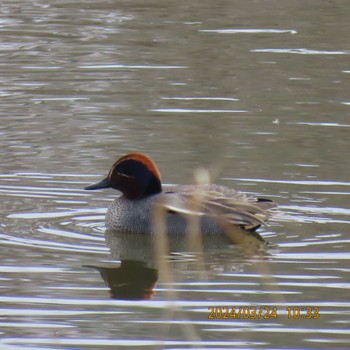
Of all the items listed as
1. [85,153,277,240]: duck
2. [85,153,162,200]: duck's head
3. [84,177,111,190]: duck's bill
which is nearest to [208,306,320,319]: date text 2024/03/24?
[85,153,277,240]: duck

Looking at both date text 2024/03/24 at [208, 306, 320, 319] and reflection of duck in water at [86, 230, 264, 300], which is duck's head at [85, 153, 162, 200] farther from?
date text 2024/03/24 at [208, 306, 320, 319]

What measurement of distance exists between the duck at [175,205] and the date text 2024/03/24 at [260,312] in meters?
2.01

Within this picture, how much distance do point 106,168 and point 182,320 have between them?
432 cm

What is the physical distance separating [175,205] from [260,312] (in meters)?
2.39

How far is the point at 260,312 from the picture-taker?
8289 mm

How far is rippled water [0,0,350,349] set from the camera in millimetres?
8227

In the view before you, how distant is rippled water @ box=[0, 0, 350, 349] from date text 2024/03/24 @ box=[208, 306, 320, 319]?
2cm

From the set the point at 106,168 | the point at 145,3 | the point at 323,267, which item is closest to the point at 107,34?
the point at 145,3

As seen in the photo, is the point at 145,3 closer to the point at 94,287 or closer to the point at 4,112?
the point at 4,112

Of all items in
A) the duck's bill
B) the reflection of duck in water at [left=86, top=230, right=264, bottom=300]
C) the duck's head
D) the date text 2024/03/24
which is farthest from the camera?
the duck's bill

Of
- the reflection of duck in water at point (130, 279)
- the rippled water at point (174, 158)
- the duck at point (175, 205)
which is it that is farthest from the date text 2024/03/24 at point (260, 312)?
the duck at point (175, 205)

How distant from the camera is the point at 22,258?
31.7 feet

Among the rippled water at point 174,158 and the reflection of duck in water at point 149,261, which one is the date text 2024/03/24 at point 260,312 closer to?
the rippled water at point 174,158

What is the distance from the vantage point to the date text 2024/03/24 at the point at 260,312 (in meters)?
8.22
